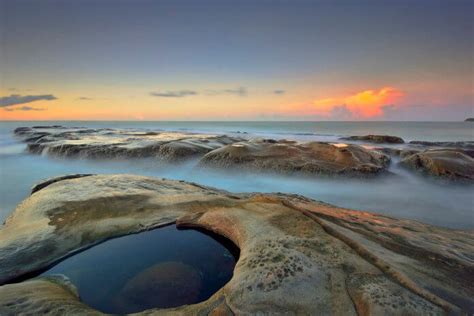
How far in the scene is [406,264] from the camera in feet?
10.7

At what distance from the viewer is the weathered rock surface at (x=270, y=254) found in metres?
2.60

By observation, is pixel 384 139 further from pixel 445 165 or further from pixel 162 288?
pixel 162 288

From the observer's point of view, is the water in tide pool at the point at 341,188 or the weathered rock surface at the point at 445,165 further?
the weathered rock surface at the point at 445,165

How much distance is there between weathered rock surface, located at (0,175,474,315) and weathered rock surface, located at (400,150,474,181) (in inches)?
269

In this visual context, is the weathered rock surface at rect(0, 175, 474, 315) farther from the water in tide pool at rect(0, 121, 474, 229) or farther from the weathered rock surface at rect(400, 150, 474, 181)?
the weathered rock surface at rect(400, 150, 474, 181)

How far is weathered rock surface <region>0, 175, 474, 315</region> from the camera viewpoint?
2604 mm

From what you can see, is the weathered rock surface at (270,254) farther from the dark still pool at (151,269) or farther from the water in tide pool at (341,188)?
the water in tide pool at (341,188)

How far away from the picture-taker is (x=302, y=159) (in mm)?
12648

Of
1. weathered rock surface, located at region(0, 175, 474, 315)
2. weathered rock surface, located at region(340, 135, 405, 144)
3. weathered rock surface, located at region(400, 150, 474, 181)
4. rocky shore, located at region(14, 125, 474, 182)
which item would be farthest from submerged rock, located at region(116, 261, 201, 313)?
weathered rock surface, located at region(340, 135, 405, 144)

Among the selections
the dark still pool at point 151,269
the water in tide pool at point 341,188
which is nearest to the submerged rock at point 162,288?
the dark still pool at point 151,269

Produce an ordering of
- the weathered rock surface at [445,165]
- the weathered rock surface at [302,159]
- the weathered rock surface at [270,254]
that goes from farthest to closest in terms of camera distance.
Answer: the weathered rock surface at [302,159], the weathered rock surface at [445,165], the weathered rock surface at [270,254]

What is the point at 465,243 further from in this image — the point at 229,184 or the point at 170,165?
the point at 170,165

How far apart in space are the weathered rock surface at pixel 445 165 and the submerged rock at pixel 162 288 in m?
11.1

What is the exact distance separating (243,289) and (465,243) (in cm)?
397
